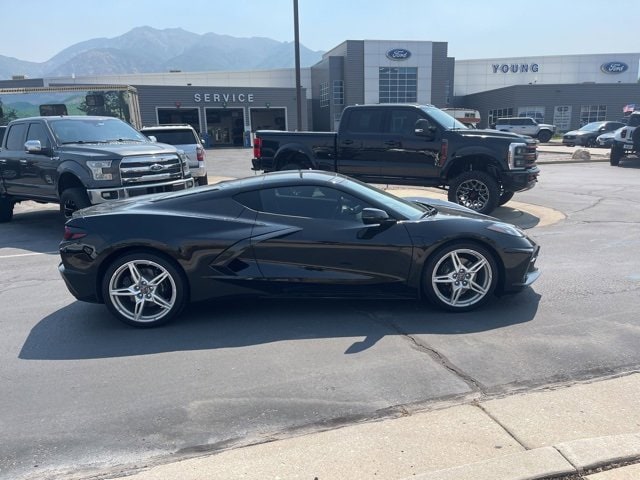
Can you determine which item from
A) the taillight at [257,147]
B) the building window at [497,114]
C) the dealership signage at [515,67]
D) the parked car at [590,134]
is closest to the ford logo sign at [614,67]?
the dealership signage at [515,67]

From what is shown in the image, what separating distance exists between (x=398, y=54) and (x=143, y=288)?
5472cm

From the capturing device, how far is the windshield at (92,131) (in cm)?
942

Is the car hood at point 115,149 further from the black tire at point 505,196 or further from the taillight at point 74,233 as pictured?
the black tire at point 505,196

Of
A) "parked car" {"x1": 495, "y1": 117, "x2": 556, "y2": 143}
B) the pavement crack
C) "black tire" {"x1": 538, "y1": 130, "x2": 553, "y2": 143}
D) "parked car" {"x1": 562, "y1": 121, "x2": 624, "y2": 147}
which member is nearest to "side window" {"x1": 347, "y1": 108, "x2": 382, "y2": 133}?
the pavement crack

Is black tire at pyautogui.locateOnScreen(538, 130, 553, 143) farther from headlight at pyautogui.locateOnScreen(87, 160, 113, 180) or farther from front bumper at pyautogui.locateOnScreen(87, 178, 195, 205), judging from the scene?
headlight at pyautogui.locateOnScreen(87, 160, 113, 180)

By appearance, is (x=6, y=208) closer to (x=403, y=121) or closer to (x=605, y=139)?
(x=403, y=121)

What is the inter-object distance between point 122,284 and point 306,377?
206cm

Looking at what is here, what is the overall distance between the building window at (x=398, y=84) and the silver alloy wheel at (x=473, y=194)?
47.7m

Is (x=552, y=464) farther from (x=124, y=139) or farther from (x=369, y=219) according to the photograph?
(x=124, y=139)

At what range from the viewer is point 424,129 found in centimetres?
1006

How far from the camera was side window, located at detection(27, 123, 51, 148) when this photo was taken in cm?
933

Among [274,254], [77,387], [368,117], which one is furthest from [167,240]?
[368,117]

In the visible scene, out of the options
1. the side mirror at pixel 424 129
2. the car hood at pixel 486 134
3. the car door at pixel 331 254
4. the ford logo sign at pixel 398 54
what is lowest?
the car door at pixel 331 254

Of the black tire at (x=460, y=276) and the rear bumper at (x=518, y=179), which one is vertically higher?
the rear bumper at (x=518, y=179)
